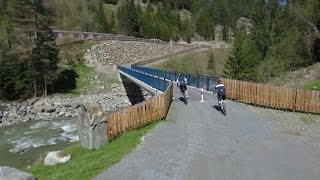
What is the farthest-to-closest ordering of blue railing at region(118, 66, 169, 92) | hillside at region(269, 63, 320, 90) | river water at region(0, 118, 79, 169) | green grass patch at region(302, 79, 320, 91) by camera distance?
hillside at region(269, 63, 320, 90)
green grass patch at region(302, 79, 320, 91)
blue railing at region(118, 66, 169, 92)
river water at region(0, 118, 79, 169)

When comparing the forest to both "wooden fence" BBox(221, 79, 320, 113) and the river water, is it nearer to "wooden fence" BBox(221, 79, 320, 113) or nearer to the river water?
the river water

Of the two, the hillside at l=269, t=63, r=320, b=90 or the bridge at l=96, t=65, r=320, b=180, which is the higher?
the hillside at l=269, t=63, r=320, b=90

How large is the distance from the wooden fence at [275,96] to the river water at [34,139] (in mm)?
13251

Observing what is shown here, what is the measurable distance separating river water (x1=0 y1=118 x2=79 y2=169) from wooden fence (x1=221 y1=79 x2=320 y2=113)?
13.3 m

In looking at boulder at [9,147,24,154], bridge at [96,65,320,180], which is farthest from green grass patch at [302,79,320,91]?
boulder at [9,147,24,154]

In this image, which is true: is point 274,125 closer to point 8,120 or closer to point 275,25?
point 8,120

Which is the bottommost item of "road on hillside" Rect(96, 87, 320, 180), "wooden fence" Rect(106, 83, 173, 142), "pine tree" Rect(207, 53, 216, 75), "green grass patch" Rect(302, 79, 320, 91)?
"road on hillside" Rect(96, 87, 320, 180)

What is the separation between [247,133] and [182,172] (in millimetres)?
6361

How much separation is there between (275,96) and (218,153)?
35.4ft

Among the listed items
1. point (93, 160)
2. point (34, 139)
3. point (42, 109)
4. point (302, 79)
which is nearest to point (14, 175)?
point (93, 160)

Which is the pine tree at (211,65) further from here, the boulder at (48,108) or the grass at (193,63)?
the boulder at (48,108)

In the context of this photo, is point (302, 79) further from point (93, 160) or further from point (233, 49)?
point (93, 160)

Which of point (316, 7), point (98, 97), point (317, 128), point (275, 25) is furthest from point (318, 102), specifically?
point (275, 25)

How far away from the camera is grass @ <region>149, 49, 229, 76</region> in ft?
245
